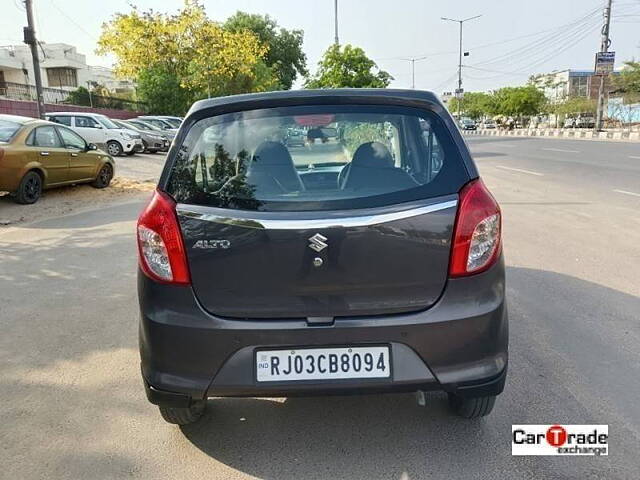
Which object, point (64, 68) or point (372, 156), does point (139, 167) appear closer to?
point (372, 156)

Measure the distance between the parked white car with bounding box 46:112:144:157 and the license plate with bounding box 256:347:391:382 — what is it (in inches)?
751

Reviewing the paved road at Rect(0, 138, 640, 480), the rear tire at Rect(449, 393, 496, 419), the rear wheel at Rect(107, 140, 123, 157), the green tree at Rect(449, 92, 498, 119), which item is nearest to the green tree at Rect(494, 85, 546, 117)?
the green tree at Rect(449, 92, 498, 119)

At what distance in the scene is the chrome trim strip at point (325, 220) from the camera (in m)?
2.26

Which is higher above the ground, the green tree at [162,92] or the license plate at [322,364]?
the green tree at [162,92]

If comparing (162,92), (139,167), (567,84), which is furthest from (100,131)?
(567,84)

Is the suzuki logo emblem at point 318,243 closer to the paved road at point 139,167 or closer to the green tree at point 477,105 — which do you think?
the paved road at point 139,167

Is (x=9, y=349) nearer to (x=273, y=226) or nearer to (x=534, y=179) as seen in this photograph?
(x=273, y=226)

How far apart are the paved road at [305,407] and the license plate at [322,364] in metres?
0.51

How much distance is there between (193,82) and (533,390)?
31.5 meters

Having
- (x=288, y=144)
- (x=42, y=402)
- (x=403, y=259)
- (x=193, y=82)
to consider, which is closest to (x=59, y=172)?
(x=42, y=402)

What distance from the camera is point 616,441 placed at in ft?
8.70

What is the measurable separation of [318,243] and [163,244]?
2.28 ft

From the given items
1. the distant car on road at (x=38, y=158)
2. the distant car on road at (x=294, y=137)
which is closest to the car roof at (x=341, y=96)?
the distant car on road at (x=294, y=137)

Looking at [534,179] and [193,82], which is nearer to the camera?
[534,179]
